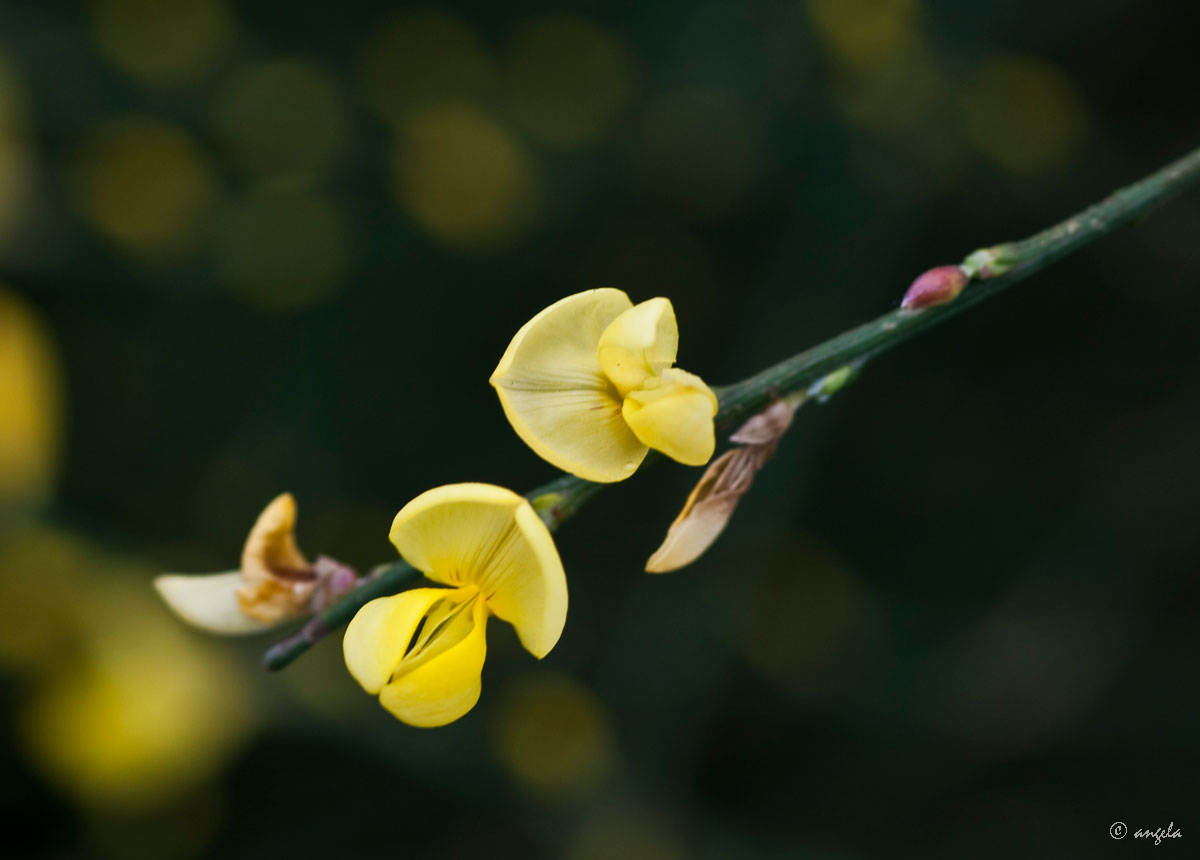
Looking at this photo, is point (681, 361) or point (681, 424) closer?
point (681, 424)

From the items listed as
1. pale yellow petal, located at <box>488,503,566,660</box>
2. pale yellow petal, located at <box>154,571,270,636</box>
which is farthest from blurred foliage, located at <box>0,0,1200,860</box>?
pale yellow petal, located at <box>488,503,566,660</box>

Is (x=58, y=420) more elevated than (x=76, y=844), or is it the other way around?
(x=58, y=420)

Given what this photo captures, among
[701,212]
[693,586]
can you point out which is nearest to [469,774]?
[693,586]

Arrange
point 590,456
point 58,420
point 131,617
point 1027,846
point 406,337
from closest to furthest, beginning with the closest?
point 590,456 < point 131,617 < point 58,420 < point 1027,846 < point 406,337

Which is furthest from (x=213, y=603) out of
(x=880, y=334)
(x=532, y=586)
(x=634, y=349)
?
(x=880, y=334)

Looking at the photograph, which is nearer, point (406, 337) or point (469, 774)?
point (469, 774)

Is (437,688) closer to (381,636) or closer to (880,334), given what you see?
(381,636)

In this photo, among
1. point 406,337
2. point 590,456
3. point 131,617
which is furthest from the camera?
point 406,337

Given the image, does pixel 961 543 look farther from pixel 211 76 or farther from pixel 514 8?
pixel 211 76
